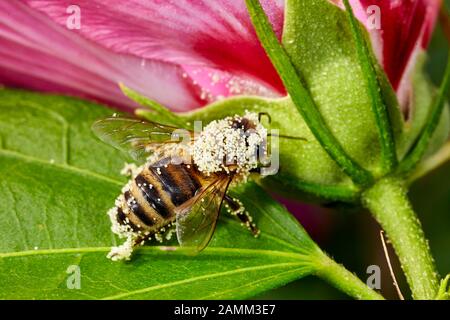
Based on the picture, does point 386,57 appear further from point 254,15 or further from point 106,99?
point 106,99

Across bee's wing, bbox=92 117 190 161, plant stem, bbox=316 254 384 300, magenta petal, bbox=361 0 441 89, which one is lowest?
plant stem, bbox=316 254 384 300

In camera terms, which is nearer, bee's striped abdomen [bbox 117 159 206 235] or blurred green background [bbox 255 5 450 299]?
bee's striped abdomen [bbox 117 159 206 235]

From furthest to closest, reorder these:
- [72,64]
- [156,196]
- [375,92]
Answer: [72,64] < [156,196] < [375,92]

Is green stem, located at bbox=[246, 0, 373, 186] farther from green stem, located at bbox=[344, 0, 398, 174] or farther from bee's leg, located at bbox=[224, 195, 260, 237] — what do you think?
bee's leg, located at bbox=[224, 195, 260, 237]

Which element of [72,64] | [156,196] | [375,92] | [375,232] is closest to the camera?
[375,92]

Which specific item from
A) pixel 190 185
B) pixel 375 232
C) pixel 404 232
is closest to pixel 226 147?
pixel 190 185

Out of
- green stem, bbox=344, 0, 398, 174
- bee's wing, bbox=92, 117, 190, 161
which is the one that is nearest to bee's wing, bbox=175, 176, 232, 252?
bee's wing, bbox=92, 117, 190, 161

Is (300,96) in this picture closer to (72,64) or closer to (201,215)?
(201,215)

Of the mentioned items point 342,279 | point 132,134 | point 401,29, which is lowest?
point 342,279
